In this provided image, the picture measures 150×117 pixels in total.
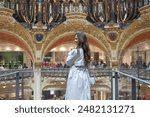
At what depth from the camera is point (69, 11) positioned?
18938 mm

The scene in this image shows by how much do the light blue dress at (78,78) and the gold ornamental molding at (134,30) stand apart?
14985mm

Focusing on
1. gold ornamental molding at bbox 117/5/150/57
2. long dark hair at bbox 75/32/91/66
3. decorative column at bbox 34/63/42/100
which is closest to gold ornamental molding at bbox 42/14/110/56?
gold ornamental molding at bbox 117/5/150/57

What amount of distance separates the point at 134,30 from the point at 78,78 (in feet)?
51.8

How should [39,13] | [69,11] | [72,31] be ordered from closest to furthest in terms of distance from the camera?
[69,11] < [39,13] < [72,31]

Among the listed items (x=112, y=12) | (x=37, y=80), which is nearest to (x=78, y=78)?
(x=112, y=12)

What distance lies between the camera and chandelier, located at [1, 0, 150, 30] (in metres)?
18.9

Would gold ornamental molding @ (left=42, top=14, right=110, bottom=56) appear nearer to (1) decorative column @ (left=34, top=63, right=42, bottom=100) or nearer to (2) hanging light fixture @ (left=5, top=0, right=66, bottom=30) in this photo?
(2) hanging light fixture @ (left=5, top=0, right=66, bottom=30)

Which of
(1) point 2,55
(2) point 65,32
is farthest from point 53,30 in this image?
(1) point 2,55

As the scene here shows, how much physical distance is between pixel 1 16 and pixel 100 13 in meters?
5.99

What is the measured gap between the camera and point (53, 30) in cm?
1928

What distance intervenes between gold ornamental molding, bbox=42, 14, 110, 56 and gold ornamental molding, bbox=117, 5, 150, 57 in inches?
34.4

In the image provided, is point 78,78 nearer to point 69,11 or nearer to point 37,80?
point 69,11

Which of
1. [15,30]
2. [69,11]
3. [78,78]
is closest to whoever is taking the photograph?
[78,78]

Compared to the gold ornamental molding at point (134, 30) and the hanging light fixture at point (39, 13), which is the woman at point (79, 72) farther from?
the hanging light fixture at point (39, 13)
